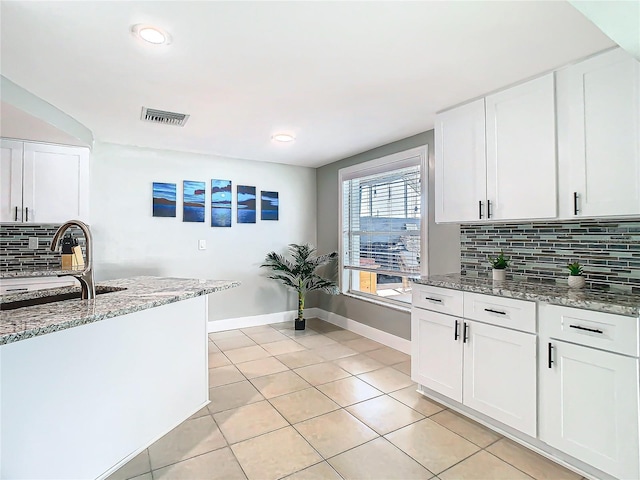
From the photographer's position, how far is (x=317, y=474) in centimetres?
185

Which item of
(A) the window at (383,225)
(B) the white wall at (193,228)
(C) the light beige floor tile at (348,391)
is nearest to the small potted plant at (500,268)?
(A) the window at (383,225)

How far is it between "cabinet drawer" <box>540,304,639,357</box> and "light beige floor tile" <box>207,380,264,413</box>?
6.63 feet

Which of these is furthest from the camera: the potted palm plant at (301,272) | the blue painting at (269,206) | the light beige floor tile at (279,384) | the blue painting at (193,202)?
the blue painting at (269,206)

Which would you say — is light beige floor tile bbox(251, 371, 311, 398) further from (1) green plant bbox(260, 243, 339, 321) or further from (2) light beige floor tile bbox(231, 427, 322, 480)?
(1) green plant bbox(260, 243, 339, 321)

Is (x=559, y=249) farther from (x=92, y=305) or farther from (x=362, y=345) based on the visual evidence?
(x=92, y=305)

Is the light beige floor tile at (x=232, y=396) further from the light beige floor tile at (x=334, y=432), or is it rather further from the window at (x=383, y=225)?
the window at (x=383, y=225)

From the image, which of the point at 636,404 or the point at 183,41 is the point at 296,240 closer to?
the point at 183,41

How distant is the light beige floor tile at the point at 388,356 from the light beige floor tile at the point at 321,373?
479 mm

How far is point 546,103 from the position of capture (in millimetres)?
2197

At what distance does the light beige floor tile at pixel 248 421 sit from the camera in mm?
2225

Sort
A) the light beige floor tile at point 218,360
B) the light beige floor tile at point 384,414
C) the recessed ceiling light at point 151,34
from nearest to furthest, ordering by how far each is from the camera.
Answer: the recessed ceiling light at point 151,34
the light beige floor tile at point 384,414
the light beige floor tile at point 218,360

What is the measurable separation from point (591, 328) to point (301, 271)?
3.28 meters

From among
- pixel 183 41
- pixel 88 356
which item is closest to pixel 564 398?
pixel 88 356

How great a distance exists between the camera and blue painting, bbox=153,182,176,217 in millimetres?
4117
